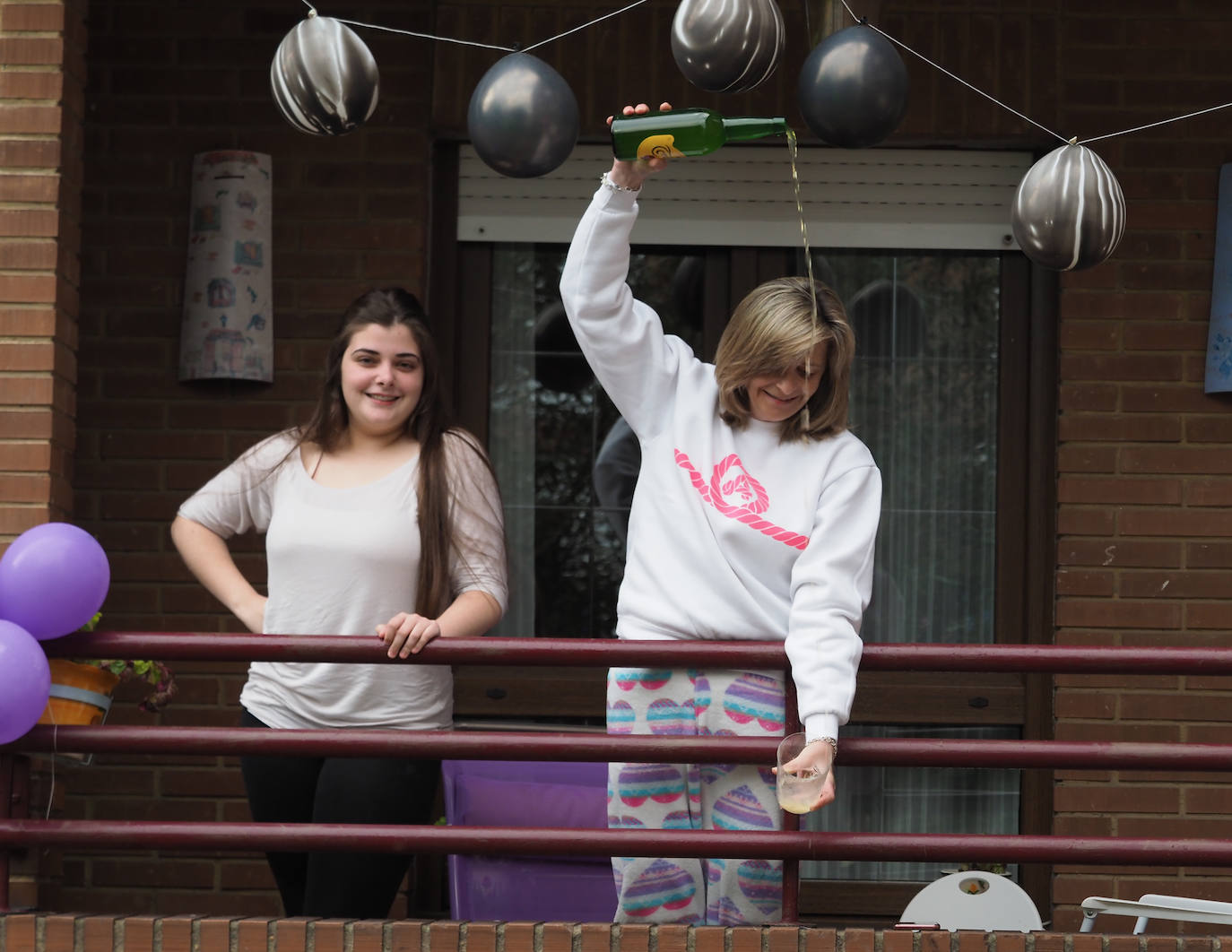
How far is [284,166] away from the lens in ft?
17.3

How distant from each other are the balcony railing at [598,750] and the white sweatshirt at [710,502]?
0.13 metres

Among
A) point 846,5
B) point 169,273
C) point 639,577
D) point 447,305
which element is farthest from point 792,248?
point 639,577

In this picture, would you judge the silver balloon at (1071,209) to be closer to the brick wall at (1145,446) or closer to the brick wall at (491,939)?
the brick wall at (491,939)

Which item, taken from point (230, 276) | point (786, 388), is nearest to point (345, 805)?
point (786, 388)

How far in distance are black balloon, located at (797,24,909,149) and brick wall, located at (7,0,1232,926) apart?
6.22ft

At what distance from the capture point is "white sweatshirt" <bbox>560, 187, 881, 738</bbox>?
316 centimetres

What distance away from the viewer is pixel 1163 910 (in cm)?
421

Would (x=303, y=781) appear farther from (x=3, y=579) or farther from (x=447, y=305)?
(x=447, y=305)

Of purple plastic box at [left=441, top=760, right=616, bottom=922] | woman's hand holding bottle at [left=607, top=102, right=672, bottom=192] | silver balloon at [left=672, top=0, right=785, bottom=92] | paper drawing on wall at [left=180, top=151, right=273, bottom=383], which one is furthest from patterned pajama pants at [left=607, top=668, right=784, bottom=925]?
paper drawing on wall at [left=180, top=151, right=273, bottom=383]

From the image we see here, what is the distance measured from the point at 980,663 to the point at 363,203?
282 cm

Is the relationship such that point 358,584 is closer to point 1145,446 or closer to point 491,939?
point 491,939

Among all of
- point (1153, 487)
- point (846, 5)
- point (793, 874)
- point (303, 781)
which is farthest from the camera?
point (1153, 487)

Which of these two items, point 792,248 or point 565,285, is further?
point 792,248

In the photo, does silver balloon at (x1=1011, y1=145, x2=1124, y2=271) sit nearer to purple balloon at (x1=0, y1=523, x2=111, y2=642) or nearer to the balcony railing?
the balcony railing
